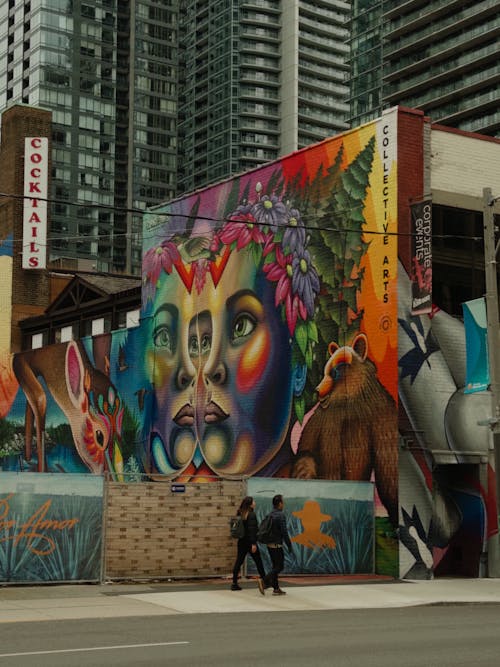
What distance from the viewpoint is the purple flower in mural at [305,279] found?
28.3m

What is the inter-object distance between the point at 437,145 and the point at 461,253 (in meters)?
2.56

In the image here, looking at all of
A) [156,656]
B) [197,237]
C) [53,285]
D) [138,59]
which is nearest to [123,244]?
[138,59]

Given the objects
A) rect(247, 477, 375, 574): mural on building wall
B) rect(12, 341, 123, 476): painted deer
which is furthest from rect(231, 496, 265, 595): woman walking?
rect(12, 341, 123, 476): painted deer

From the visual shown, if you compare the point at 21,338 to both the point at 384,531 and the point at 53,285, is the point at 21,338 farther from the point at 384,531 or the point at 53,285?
the point at 384,531

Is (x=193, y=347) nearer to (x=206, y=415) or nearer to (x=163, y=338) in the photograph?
(x=163, y=338)

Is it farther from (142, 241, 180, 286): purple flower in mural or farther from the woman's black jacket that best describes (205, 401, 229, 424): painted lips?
the woman's black jacket

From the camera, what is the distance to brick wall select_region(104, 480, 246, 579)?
73.0ft

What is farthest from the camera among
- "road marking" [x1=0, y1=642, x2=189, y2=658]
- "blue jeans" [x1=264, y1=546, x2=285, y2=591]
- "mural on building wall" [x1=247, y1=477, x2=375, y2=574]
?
"mural on building wall" [x1=247, y1=477, x2=375, y2=574]

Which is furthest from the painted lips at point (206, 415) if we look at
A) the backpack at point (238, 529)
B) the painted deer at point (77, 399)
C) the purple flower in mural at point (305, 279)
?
the backpack at point (238, 529)

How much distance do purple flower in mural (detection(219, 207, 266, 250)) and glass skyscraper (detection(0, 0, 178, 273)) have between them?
115621mm

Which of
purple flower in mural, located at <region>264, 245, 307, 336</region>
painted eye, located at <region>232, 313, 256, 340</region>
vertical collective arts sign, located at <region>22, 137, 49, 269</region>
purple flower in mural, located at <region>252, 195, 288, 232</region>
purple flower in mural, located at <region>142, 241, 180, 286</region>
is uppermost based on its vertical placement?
vertical collective arts sign, located at <region>22, 137, 49, 269</region>

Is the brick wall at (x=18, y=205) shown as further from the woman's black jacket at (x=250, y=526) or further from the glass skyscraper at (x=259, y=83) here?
the glass skyscraper at (x=259, y=83)

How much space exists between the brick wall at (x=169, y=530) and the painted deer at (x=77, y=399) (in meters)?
10.8

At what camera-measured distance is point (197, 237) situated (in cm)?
3275
